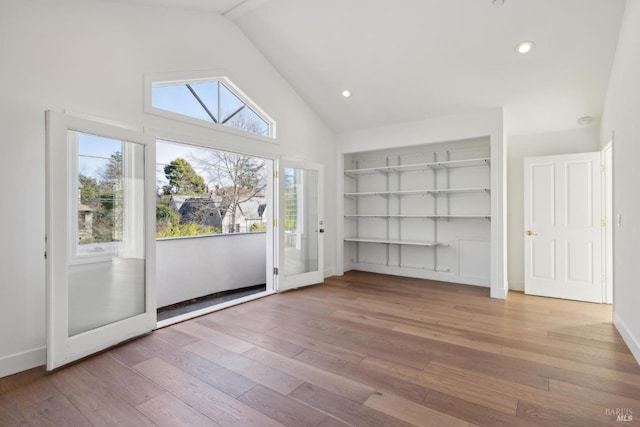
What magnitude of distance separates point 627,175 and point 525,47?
5.52 feet

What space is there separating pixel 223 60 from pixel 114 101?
1.51 m

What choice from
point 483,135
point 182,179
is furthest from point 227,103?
point 483,135

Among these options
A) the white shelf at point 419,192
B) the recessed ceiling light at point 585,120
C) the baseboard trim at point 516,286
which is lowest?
the baseboard trim at point 516,286

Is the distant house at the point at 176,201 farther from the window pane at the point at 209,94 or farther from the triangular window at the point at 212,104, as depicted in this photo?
the window pane at the point at 209,94

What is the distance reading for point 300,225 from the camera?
4.90 metres

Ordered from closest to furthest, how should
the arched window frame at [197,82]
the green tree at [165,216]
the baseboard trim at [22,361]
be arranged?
the baseboard trim at [22,361]
the arched window frame at [197,82]
the green tree at [165,216]

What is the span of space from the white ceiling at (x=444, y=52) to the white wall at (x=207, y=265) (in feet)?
9.23

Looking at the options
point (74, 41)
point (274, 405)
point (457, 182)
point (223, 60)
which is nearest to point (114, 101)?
point (74, 41)

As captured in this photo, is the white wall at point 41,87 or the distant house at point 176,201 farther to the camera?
the distant house at point 176,201

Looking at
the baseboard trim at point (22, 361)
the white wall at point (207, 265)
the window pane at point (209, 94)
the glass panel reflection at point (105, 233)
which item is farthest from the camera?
the white wall at point (207, 265)

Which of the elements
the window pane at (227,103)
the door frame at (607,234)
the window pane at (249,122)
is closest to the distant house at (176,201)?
the window pane at (249,122)

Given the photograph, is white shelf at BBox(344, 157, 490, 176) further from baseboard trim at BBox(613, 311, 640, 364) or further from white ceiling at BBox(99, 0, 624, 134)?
baseboard trim at BBox(613, 311, 640, 364)

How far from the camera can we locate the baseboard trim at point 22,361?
228 cm

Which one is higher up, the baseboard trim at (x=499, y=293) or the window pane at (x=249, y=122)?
the window pane at (x=249, y=122)
